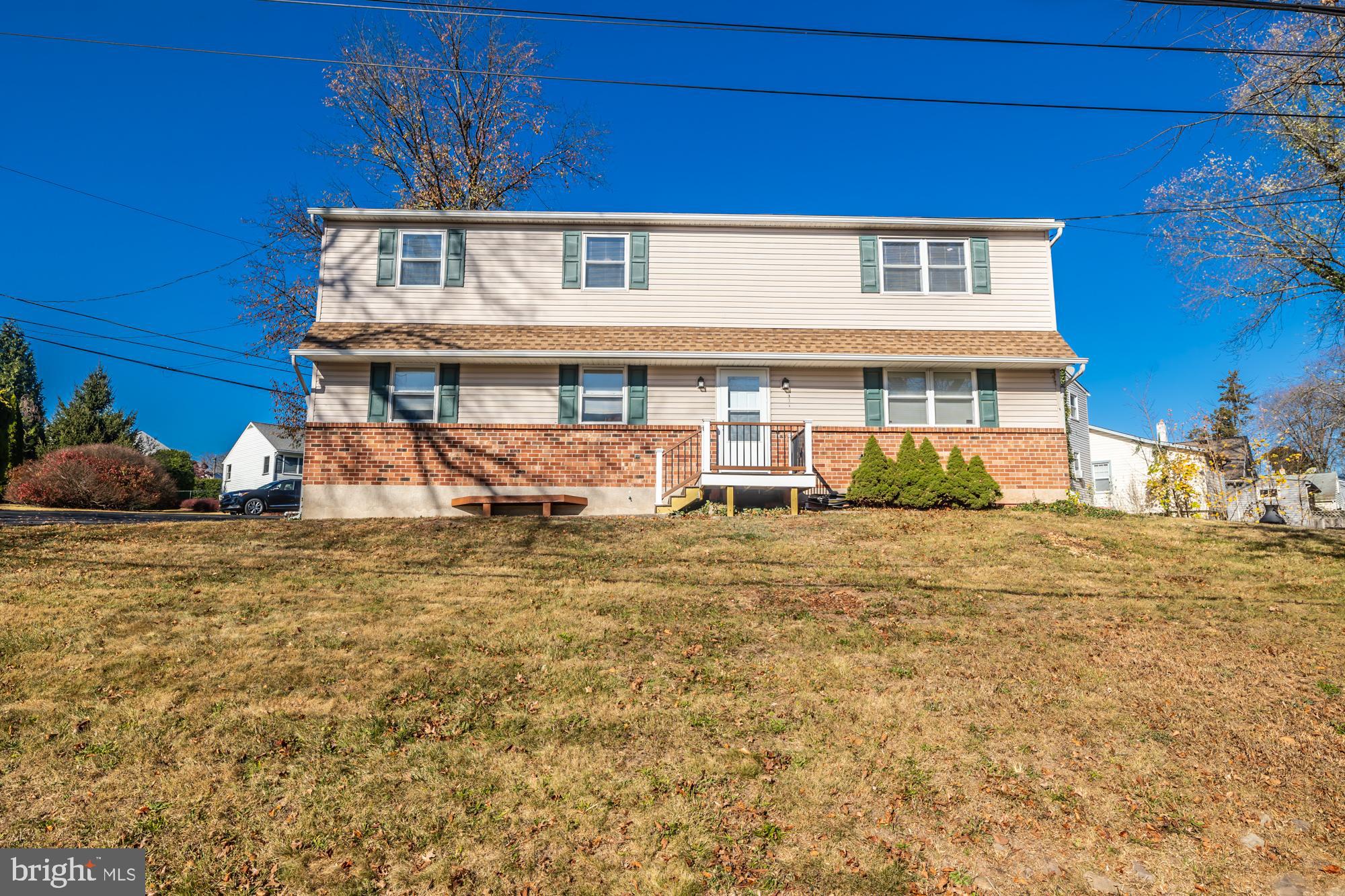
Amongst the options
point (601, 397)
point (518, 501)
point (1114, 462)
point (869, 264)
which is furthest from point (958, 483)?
point (1114, 462)

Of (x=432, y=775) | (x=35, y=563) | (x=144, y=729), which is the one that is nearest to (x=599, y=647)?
(x=432, y=775)

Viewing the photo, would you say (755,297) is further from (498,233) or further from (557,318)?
(498,233)

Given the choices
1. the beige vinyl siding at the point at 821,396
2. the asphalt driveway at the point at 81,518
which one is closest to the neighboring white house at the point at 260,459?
the asphalt driveway at the point at 81,518

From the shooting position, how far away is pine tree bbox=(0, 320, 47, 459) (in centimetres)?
2831

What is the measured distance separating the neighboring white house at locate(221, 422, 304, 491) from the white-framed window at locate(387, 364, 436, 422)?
30.7 m

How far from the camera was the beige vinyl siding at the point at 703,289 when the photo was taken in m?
15.4

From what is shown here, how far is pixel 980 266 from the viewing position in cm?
1559

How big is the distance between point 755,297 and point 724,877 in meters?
12.7

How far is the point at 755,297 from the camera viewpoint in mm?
15680

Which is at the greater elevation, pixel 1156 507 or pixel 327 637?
pixel 1156 507

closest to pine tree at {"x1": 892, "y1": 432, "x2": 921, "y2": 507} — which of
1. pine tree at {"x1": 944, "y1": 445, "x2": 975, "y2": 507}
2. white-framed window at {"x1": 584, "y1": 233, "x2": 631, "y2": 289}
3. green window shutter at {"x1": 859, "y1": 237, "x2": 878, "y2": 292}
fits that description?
pine tree at {"x1": 944, "y1": 445, "x2": 975, "y2": 507}

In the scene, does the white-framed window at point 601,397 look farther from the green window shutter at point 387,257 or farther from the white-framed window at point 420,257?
the green window shutter at point 387,257

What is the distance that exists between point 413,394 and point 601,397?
350 centimetres

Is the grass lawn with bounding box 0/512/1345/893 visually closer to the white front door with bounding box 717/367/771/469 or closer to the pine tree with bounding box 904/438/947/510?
the pine tree with bounding box 904/438/947/510
